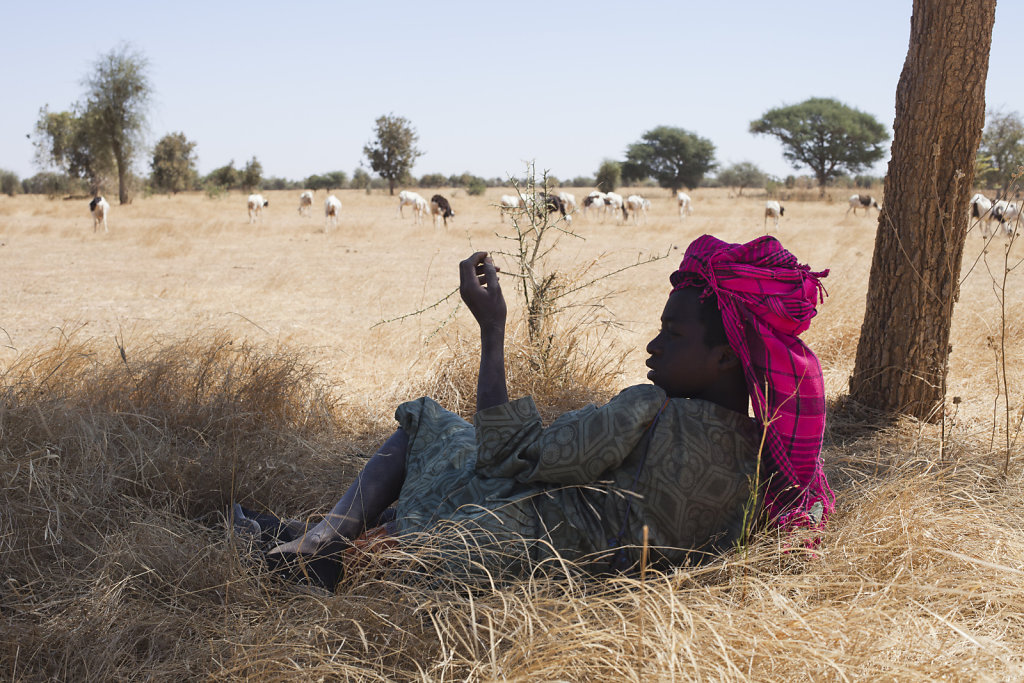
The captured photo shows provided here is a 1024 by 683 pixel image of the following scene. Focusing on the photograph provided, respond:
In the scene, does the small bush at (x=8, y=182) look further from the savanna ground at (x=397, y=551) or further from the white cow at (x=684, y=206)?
the savanna ground at (x=397, y=551)

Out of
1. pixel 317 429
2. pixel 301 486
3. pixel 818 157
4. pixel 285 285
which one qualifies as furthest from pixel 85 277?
pixel 818 157

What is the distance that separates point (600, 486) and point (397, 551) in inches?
20.6

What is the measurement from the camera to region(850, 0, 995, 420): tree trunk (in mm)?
3543

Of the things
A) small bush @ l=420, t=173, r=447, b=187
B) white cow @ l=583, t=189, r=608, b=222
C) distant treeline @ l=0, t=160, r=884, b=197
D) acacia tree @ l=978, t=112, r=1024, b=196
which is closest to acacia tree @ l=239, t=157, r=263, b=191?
distant treeline @ l=0, t=160, r=884, b=197

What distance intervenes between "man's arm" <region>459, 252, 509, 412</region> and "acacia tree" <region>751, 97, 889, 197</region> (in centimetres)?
4663

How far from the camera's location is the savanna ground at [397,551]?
159 centimetres

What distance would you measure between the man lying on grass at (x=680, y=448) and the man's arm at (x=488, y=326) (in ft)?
0.04

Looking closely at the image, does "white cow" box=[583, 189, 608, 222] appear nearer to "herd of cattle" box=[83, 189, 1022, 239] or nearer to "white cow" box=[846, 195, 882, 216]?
"herd of cattle" box=[83, 189, 1022, 239]

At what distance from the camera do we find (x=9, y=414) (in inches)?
119

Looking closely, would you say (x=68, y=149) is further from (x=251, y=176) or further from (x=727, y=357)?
(x=727, y=357)

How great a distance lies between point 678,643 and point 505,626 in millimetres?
422

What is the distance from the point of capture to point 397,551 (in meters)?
1.88

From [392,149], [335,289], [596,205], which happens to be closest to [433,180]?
[392,149]

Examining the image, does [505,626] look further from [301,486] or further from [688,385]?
[301,486]
